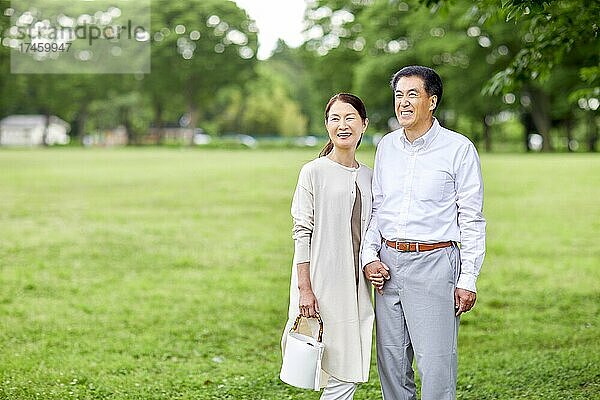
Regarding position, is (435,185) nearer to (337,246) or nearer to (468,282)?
(468,282)

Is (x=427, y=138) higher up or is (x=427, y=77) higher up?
(x=427, y=77)

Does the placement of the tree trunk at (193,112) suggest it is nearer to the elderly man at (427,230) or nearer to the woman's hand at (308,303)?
the woman's hand at (308,303)

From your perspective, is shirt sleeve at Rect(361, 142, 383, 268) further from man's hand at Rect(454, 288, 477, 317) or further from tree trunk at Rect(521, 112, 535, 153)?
tree trunk at Rect(521, 112, 535, 153)

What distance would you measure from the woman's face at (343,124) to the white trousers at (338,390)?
1.13m

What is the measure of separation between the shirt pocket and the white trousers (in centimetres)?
101

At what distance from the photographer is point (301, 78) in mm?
100875

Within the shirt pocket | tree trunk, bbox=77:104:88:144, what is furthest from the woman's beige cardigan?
tree trunk, bbox=77:104:88:144

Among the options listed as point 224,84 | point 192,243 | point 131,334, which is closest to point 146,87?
point 224,84

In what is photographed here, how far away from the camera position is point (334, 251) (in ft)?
14.7

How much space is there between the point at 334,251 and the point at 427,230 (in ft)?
1.60

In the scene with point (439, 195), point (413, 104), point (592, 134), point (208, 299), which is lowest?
point (208, 299)

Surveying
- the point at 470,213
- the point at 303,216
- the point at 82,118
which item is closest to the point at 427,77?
the point at 470,213

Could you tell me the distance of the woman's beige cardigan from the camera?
443cm

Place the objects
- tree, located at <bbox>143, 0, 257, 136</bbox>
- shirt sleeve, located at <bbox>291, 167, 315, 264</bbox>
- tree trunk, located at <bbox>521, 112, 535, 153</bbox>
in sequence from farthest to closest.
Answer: tree, located at <bbox>143, 0, 257, 136</bbox>
tree trunk, located at <bbox>521, 112, 535, 153</bbox>
shirt sleeve, located at <bbox>291, 167, 315, 264</bbox>
